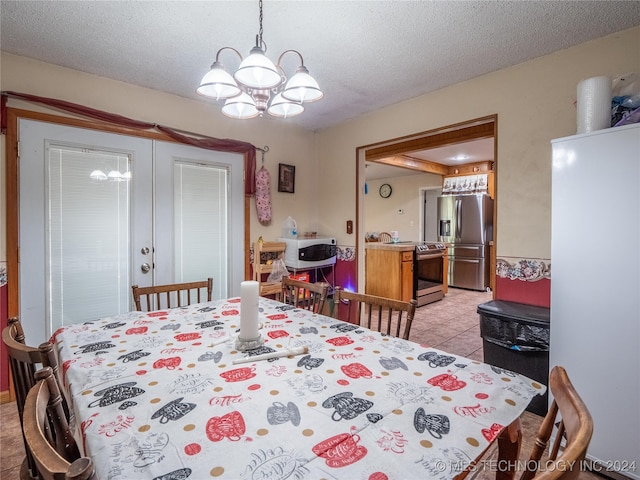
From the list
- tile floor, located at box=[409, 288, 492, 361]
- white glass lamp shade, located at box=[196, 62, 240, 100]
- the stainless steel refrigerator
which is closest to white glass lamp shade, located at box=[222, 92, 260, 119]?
white glass lamp shade, located at box=[196, 62, 240, 100]

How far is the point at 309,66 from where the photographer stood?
232 centimetres

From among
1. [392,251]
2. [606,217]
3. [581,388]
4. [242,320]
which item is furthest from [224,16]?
Result: [392,251]

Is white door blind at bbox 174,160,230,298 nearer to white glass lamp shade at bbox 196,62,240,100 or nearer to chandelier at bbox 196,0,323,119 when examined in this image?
chandelier at bbox 196,0,323,119

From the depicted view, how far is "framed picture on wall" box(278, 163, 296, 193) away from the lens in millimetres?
3605

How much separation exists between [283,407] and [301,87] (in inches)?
51.4

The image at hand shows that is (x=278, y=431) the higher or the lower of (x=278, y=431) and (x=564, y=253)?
the lower

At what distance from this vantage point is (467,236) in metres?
5.95

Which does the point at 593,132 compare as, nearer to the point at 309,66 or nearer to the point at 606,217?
the point at 606,217

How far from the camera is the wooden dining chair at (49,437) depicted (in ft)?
1.51

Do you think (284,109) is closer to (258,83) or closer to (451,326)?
(258,83)

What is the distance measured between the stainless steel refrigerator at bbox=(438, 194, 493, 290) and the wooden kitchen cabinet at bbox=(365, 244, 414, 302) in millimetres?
1895

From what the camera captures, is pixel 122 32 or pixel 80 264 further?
pixel 80 264

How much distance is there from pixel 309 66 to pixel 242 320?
1.88 meters

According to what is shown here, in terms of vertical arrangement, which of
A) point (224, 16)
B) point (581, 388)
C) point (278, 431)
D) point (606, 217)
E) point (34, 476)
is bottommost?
point (581, 388)
